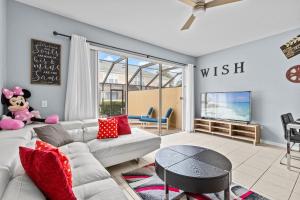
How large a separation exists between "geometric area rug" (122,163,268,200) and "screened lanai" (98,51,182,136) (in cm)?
177

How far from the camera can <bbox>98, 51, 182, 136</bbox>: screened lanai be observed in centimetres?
369

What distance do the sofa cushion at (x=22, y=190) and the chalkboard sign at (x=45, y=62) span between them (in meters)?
2.08

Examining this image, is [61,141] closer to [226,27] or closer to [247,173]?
[247,173]

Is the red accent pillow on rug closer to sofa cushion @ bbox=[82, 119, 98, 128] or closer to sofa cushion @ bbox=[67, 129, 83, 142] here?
sofa cushion @ bbox=[67, 129, 83, 142]

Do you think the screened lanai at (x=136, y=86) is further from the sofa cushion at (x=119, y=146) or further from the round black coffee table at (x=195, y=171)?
the round black coffee table at (x=195, y=171)

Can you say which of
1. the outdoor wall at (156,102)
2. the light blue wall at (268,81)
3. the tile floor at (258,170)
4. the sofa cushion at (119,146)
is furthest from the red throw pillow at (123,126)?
the light blue wall at (268,81)

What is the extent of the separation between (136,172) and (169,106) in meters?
3.64

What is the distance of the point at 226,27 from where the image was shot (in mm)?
3070

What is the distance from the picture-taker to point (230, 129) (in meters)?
3.92

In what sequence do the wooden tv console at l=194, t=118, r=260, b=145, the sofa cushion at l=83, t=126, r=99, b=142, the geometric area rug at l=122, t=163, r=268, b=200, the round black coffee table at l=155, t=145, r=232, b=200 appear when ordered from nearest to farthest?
the round black coffee table at l=155, t=145, r=232, b=200, the geometric area rug at l=122, t=163, r=268, b=200, the sofa cushion at l=83, t=126, r=99, b=142, the wooden tv console at l=194, t=118, r=260, b=145

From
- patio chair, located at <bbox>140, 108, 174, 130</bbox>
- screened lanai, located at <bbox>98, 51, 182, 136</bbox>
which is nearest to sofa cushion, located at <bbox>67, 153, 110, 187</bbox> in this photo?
screened lanai, located at <bbox>98, 51, 182, 136</bbox>

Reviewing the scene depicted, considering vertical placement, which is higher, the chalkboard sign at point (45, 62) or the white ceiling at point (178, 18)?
the white ceiling at point (178, 18)

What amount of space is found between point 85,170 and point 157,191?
36.4 inches

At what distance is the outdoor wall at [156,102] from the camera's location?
5354 millimetres
